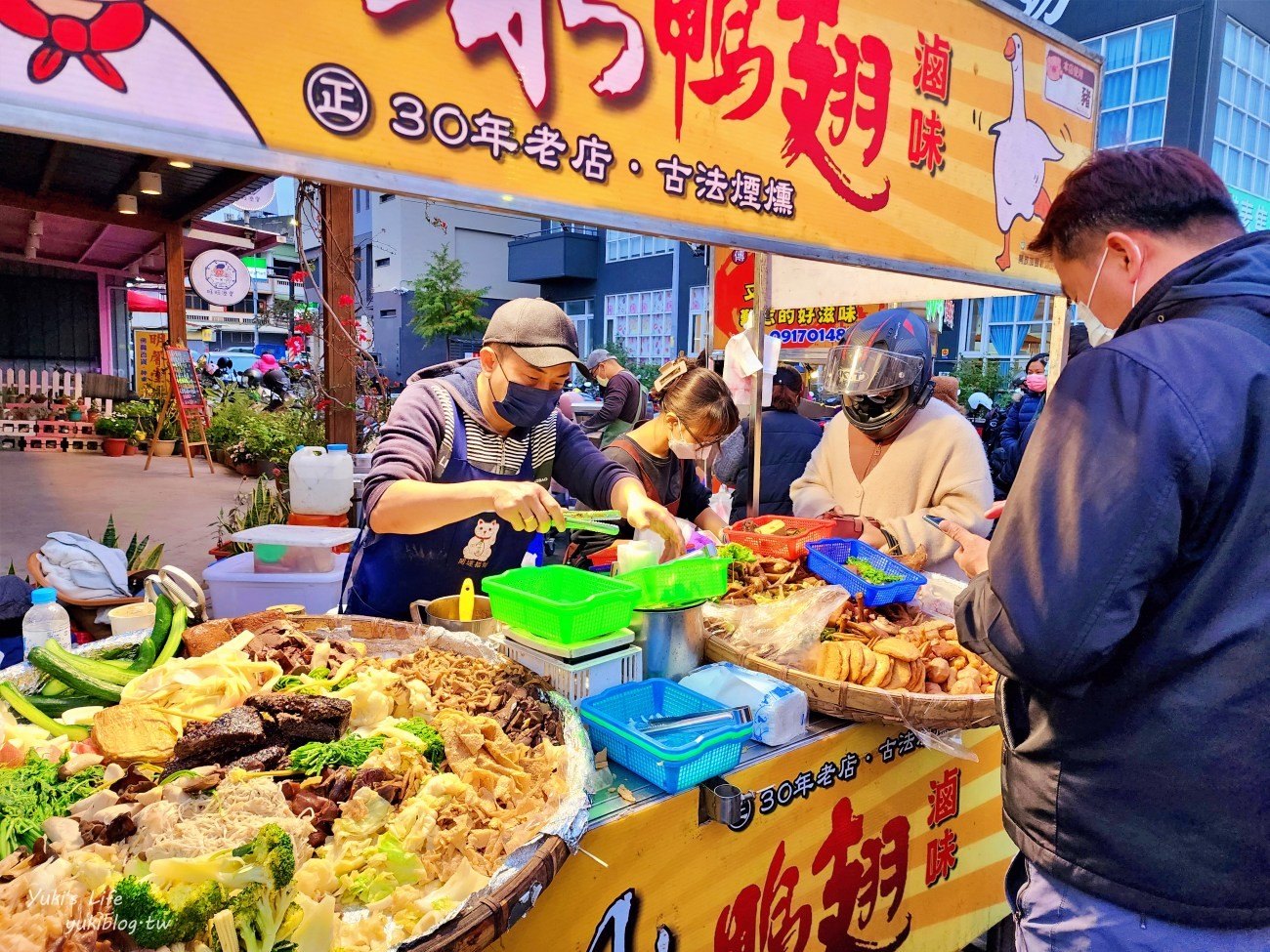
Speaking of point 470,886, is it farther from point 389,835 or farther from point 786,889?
point 786,889

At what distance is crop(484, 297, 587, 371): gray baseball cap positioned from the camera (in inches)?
99.2

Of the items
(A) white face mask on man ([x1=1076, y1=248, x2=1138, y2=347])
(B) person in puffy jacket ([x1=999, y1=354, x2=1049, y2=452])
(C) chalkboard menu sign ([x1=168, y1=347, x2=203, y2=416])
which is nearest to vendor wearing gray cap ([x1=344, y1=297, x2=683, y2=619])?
(A) white face mask on man ([x1=1076, y1=248, x2=1138, y2=347])

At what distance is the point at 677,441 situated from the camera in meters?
3.95

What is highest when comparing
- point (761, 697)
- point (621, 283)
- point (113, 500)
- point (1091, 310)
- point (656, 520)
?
point (621, 283)

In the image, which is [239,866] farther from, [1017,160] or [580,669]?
[1017,160]

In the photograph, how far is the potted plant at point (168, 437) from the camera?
1409cm

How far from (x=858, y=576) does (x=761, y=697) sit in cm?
92

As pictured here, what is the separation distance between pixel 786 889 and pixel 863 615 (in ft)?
3.15

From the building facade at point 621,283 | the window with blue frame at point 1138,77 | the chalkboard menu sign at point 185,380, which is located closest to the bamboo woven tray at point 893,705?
the chalkboard menu sign at point 185,380

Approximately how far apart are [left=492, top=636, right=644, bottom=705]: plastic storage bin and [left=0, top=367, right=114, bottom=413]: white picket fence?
16505 millimetres

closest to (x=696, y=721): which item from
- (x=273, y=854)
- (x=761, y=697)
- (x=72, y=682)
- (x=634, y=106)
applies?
(x=761, y=697)

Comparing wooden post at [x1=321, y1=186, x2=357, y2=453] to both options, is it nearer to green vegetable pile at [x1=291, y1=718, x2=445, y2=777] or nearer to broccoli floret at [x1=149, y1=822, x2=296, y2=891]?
green vegetable pile at [x1=291, y1=718, x2=445, y2=777]

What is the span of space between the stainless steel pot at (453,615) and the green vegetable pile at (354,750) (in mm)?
577

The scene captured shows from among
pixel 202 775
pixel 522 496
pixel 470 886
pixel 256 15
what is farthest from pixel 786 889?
pixel 256 15
